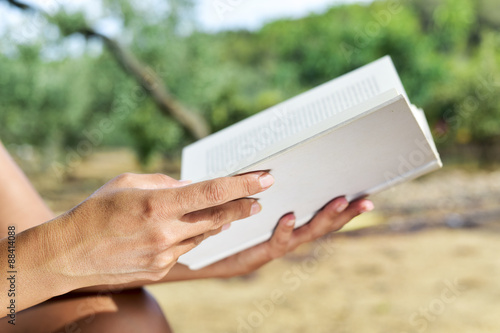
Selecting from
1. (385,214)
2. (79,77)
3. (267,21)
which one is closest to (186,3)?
(267,21)

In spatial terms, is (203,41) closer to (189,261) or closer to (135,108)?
(135,108)

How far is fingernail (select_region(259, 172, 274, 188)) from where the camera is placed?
0.55 meters

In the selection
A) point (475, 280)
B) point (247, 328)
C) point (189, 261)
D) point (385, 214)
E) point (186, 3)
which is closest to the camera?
point (189, 261)

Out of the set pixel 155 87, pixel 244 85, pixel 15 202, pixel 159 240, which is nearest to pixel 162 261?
pixel 159 240

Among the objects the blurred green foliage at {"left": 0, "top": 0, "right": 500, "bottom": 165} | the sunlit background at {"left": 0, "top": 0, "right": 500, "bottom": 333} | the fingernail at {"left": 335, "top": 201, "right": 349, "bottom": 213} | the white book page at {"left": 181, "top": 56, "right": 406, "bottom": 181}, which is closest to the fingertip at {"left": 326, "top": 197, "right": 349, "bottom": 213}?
the fingernail at {"left": 335, "top": 201, "right": 349, "bottom": 213}

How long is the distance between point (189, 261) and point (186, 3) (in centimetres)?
360

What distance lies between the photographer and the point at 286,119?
775 mm

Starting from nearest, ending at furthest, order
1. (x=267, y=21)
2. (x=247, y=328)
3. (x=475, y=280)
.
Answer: (x=247, y=328)
(x=475, y=280)
(x=267, y=21)

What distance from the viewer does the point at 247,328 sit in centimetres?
192

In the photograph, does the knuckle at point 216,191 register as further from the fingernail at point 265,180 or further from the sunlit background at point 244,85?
the sunlit background at point 244,85

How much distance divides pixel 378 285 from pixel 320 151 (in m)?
1.78

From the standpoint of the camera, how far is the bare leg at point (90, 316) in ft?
2.22

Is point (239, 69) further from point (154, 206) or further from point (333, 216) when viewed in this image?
point (154, 206)

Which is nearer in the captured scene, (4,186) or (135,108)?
(4,186)
